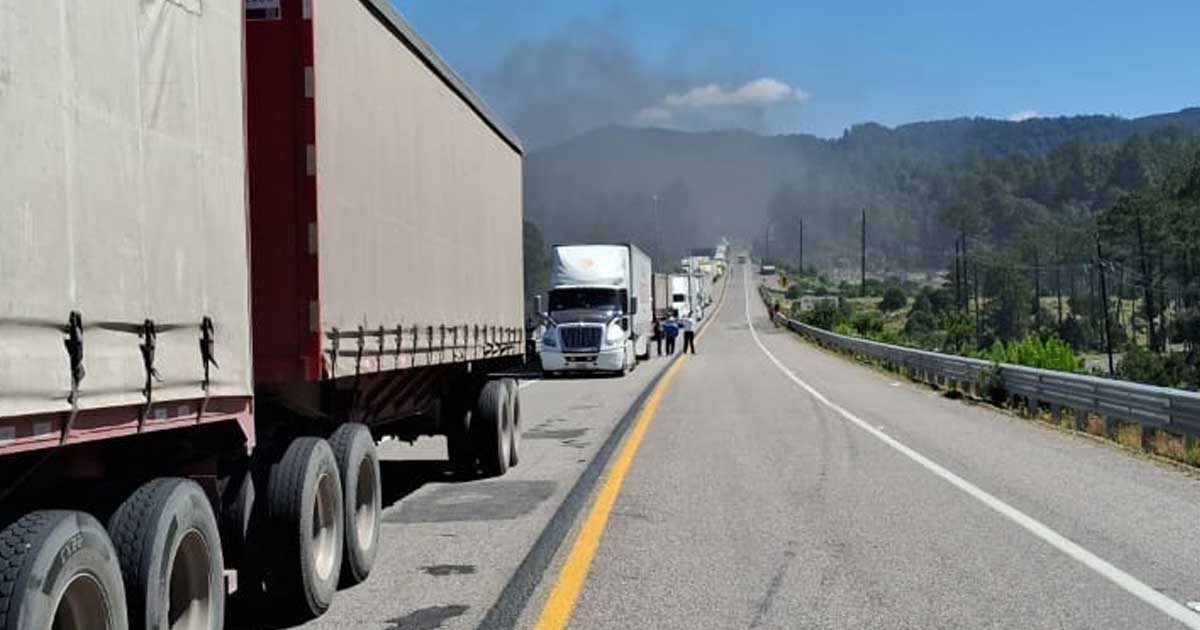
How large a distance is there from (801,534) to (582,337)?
25.2m

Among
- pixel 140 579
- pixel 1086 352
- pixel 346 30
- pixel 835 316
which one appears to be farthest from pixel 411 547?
pixel 1086 352

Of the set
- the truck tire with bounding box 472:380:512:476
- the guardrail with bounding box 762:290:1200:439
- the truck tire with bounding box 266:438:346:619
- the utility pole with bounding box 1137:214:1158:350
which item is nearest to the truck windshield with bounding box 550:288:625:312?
the guardrail with bounding box 762:290:1200:439

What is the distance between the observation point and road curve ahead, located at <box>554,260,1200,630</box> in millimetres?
7188

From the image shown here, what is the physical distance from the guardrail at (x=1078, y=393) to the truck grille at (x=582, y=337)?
868 centimetres

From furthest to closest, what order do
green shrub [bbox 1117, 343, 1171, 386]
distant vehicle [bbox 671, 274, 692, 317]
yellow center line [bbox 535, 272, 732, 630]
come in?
distant vehicle [bbox 671, 274, 692, 317]
green shrub [bbox 1117, 343, 1171, 386]
yellow center line [bbox 535, 272, 732, 630]

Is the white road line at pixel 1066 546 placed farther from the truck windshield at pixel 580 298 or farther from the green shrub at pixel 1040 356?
the truck windshield at pixel 580 298

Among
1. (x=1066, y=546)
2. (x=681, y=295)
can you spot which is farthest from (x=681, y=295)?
(x=1066, y=546)

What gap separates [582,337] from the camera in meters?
34.8

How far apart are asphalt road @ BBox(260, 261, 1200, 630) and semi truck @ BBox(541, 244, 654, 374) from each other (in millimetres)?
15996

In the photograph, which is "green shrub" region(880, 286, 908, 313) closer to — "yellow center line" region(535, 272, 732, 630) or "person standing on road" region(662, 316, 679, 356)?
"person standing on road" region(662, 316, 679, 356)

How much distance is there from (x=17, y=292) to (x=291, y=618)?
359 centimetres

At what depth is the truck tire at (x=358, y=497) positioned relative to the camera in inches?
303

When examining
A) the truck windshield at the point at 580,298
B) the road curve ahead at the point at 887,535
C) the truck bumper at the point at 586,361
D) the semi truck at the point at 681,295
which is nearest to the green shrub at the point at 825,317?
the semi truck at the point at 681,295

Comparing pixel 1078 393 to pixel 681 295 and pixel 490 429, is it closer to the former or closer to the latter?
pixel 490 429
